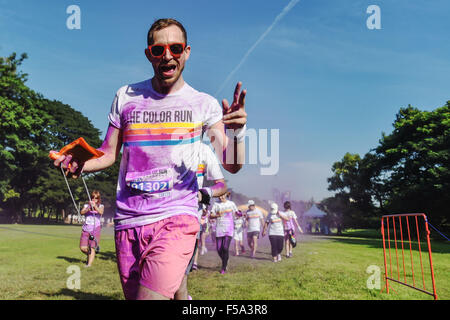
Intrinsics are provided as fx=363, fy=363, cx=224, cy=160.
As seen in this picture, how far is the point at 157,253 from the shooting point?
→ 88.0 inches

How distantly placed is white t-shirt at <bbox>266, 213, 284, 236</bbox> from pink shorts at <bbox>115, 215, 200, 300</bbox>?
11.1m

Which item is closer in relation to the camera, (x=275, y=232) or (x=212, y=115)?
(x=212, y=115)

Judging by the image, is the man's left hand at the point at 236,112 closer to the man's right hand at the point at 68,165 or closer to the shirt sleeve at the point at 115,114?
the shirt sleeve at the point at 115,114

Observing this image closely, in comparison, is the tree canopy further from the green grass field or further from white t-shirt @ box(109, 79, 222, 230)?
white t-shirt @ box(109, 79, 222, 230)

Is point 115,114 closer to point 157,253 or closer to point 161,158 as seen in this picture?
point 161,158

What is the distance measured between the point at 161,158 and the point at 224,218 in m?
8.61

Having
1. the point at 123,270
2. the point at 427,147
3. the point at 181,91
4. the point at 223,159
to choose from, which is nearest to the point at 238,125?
the point at 223,159

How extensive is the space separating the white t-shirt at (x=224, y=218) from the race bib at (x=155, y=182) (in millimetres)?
8313

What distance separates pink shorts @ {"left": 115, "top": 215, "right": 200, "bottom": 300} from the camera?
7.11 ft

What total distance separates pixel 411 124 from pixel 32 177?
163 feet

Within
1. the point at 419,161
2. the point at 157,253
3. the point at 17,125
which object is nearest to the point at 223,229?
the point at 157,253

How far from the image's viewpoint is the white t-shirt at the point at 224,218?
34.8ft

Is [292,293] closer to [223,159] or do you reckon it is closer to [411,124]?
[223,159]
